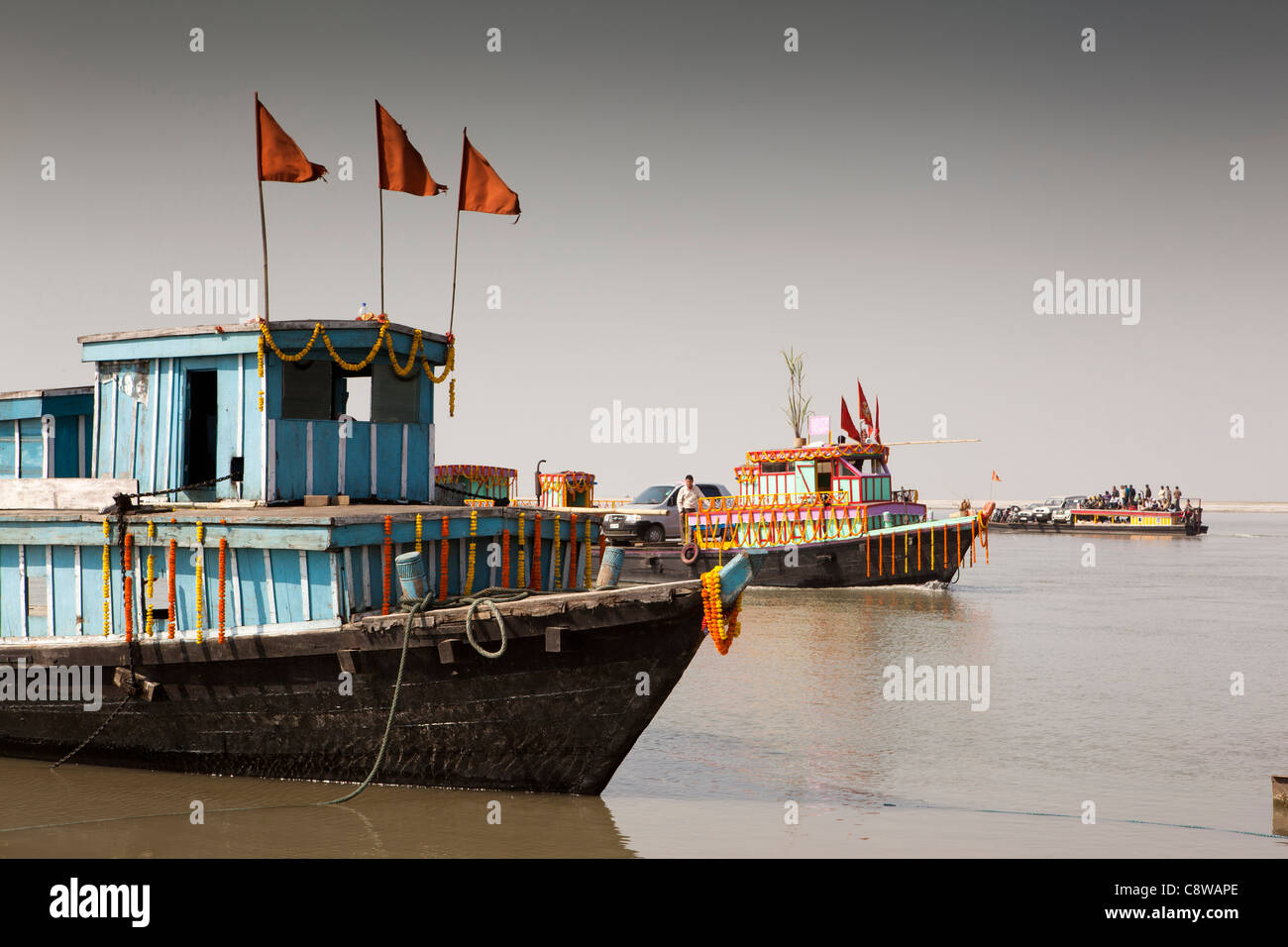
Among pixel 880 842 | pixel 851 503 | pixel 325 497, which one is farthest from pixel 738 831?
pixel 851 503

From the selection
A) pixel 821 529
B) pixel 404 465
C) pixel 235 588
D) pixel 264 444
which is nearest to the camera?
pixel 235 588

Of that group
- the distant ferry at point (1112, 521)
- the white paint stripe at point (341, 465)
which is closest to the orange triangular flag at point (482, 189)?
the white paint stripe at point (341, 465)

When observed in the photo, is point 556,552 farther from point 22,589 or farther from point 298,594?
point 22,589

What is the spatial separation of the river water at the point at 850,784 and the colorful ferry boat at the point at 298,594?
0.48 metres

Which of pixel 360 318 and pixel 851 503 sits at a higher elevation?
pixel 360 318

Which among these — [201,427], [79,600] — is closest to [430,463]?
[201,427]

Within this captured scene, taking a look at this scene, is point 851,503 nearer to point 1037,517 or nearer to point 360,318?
point 360,318

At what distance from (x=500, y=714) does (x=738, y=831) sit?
223 centimetres

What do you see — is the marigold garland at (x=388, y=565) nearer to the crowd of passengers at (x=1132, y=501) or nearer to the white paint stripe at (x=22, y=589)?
the white paint stripe at (x=22, y=589)

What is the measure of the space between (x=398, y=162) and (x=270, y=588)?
4.99m

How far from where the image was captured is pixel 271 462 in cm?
1068

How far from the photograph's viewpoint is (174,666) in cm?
991

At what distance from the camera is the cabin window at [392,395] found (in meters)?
11.4

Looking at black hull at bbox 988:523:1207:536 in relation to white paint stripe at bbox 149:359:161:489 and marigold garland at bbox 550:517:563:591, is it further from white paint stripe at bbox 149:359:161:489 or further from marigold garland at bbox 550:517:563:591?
white paint stripe at bbox 149:359:161:489
